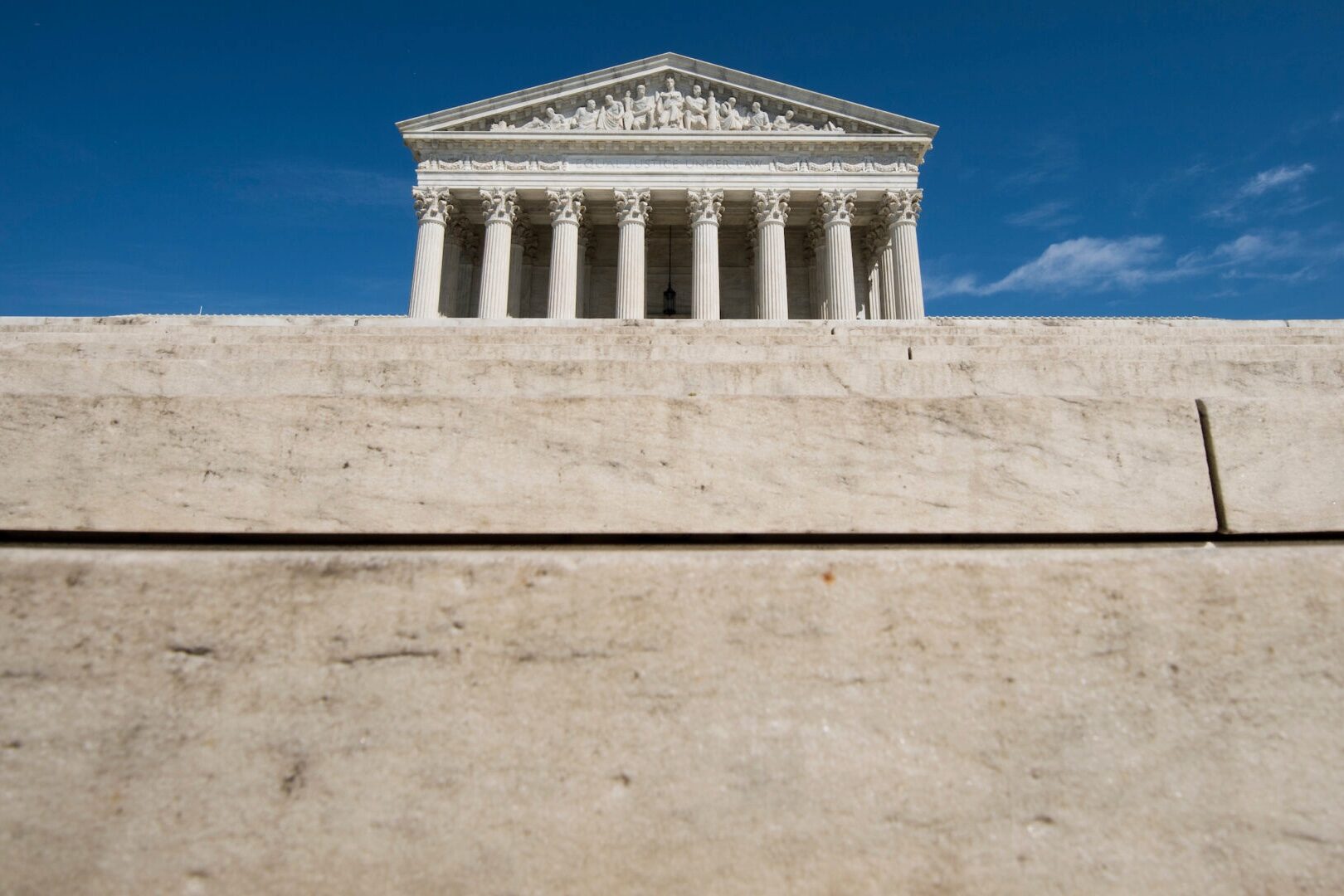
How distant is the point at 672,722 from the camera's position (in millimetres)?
1963

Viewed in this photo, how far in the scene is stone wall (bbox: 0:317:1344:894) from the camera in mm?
1877

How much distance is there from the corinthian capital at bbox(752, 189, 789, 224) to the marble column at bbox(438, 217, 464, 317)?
1069 cm

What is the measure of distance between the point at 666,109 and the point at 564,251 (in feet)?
22.3

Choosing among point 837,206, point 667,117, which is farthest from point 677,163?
point 837,206

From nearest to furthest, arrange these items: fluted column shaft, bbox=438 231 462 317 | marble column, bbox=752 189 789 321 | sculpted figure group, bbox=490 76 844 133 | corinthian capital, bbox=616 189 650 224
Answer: marble column, bbox=752 189 789 321
corinthian capital, bbox=616 189 650 224
fluted column shaft, bbox=438 231 462 317
sculpted figure group, bbox=490 76 844 133

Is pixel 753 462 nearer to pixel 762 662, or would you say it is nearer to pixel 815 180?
pixel 762 662

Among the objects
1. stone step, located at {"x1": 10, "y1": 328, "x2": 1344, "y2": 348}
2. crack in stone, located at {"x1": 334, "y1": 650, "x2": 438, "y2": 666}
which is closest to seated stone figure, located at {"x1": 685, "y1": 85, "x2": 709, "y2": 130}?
stone step, located at {"x1": 10, "y1": 328, "x2": 1344, "y2": 348}

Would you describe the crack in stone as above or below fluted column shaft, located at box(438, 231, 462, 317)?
below

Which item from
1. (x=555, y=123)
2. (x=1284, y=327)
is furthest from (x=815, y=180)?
(x=1284, y=327)

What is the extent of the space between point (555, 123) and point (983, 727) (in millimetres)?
25238

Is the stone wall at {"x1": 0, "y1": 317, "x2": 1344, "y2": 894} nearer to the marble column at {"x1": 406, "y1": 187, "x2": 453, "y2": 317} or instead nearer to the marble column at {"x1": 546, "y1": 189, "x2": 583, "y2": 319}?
the marble column at {"x1": 546, "y1": 189, "x2": 583, "y2": 319}

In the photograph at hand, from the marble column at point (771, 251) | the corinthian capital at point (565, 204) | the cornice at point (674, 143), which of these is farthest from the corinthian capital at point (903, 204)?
the corinthian capital at point (565, 204)

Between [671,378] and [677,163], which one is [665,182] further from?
[671,378]

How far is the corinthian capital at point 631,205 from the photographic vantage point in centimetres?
2239
